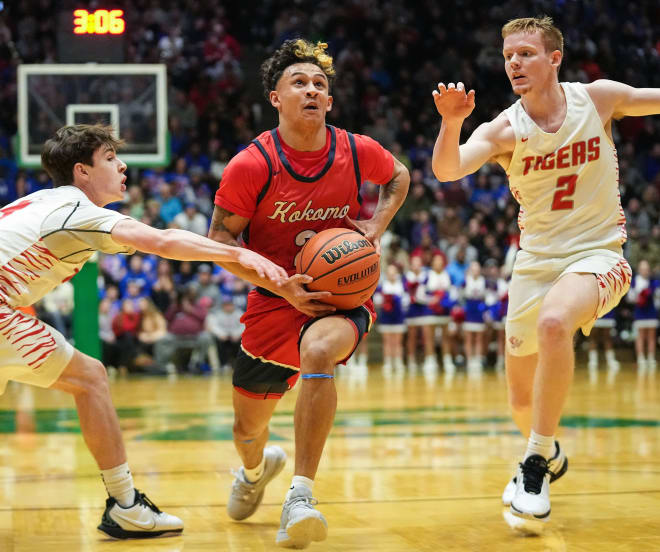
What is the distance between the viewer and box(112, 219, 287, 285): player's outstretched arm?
4145mm

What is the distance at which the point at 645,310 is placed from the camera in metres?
15.9

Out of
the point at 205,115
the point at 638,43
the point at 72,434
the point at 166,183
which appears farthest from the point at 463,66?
the point at 72,434

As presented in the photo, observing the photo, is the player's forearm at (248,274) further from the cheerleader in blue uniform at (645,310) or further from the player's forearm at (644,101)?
the cheerleader in blue uniform at (645,310)

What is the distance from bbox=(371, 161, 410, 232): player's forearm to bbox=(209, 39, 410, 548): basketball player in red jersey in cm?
1

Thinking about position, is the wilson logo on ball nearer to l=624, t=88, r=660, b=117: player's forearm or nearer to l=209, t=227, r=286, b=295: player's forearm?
l=209, t=227, r=286, b=295: player's forearm

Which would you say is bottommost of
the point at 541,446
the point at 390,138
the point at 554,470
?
the point at 554,470

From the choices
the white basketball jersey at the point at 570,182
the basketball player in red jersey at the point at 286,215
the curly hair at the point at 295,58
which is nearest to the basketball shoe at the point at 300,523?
the basketball player in red jersey at the point at 286,215

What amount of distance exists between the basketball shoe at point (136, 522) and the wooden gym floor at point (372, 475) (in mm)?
68

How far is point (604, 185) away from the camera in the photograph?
4.88 meters

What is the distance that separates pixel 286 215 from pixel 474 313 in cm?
1148

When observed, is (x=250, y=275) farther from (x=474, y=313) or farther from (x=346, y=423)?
(x=474, y=313)

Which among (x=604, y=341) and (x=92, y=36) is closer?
→ (x=92, y=36)

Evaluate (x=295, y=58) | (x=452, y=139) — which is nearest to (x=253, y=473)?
(x=452, y=139)

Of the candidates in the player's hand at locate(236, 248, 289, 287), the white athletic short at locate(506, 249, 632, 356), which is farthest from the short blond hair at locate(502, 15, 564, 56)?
the player's hand at locate(236, 248, 289, 287)
